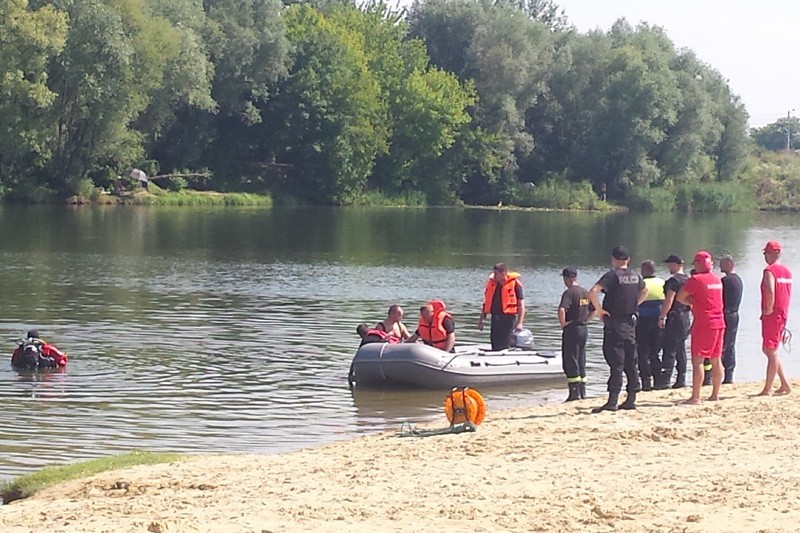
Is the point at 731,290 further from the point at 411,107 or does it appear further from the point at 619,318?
the point at 411,107

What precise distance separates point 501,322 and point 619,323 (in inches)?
181

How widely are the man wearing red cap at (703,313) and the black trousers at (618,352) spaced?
2.31 ft

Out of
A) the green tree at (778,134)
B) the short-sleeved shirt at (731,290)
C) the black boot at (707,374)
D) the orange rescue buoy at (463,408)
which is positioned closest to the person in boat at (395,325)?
the black boot at (707,374)

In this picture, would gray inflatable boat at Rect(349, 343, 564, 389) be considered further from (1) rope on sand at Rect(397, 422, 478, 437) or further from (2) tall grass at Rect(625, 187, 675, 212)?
(2) tall grass at Rect(625, 187, 675, 212)

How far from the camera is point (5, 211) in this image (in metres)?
56.4

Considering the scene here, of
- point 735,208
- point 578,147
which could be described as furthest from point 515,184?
point 735,208

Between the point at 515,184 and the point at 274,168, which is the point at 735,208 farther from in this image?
the point at 274,168

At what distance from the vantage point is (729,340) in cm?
1631

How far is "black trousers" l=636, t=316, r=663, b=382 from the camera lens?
50.9 feet

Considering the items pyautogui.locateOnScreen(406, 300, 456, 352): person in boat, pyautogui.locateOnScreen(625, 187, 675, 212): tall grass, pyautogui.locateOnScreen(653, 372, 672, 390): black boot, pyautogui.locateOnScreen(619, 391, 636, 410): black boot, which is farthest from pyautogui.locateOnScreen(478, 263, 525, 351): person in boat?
pyautogui.locateOnScreen(625, 187, 675, 212): tall grass

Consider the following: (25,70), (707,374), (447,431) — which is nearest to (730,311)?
(707,374)

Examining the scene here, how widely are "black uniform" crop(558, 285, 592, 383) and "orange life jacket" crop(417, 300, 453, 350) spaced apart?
322 centimetres

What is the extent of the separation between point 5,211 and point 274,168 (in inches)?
959

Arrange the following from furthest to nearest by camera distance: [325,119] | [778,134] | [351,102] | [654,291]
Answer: [778,134]
[351,102]
[325,119]
[654,291]
